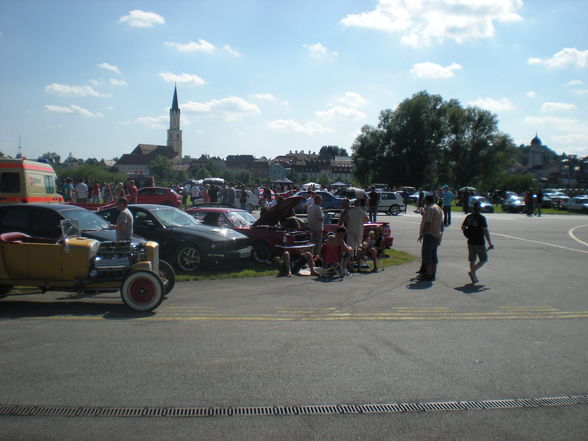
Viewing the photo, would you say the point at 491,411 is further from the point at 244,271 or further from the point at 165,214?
the point at 165,214

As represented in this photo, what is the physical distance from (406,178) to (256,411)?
6839cm

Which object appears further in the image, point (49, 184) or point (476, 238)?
point (49, 184)

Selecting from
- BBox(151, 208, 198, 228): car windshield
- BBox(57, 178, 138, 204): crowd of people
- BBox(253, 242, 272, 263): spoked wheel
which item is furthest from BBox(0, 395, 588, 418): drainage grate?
BBox(57, 178, 138, 204): crowd of people

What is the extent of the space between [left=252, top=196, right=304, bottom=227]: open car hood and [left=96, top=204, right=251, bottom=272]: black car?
1.35 m

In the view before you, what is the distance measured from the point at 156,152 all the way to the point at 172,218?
18321 centimetres

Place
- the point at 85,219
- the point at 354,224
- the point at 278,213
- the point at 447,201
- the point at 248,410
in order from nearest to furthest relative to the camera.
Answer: the point at 248,410 < the point at 85,219 < the point at 354,224 < the point at 278,213 < the point at 447,201

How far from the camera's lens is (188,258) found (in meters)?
12.4

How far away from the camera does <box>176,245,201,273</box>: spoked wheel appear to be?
1233 cm

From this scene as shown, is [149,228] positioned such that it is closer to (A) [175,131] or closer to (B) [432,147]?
(B) [432,147]

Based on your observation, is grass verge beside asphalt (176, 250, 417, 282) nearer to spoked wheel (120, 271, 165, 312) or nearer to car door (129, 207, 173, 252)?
car door (129, 207, 173, 252)

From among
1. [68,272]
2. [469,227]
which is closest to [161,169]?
[469,227]

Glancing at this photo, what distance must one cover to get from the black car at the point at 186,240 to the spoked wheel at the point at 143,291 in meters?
4.03

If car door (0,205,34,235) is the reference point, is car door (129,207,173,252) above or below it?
below

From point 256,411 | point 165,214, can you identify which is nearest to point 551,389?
point 256,411
